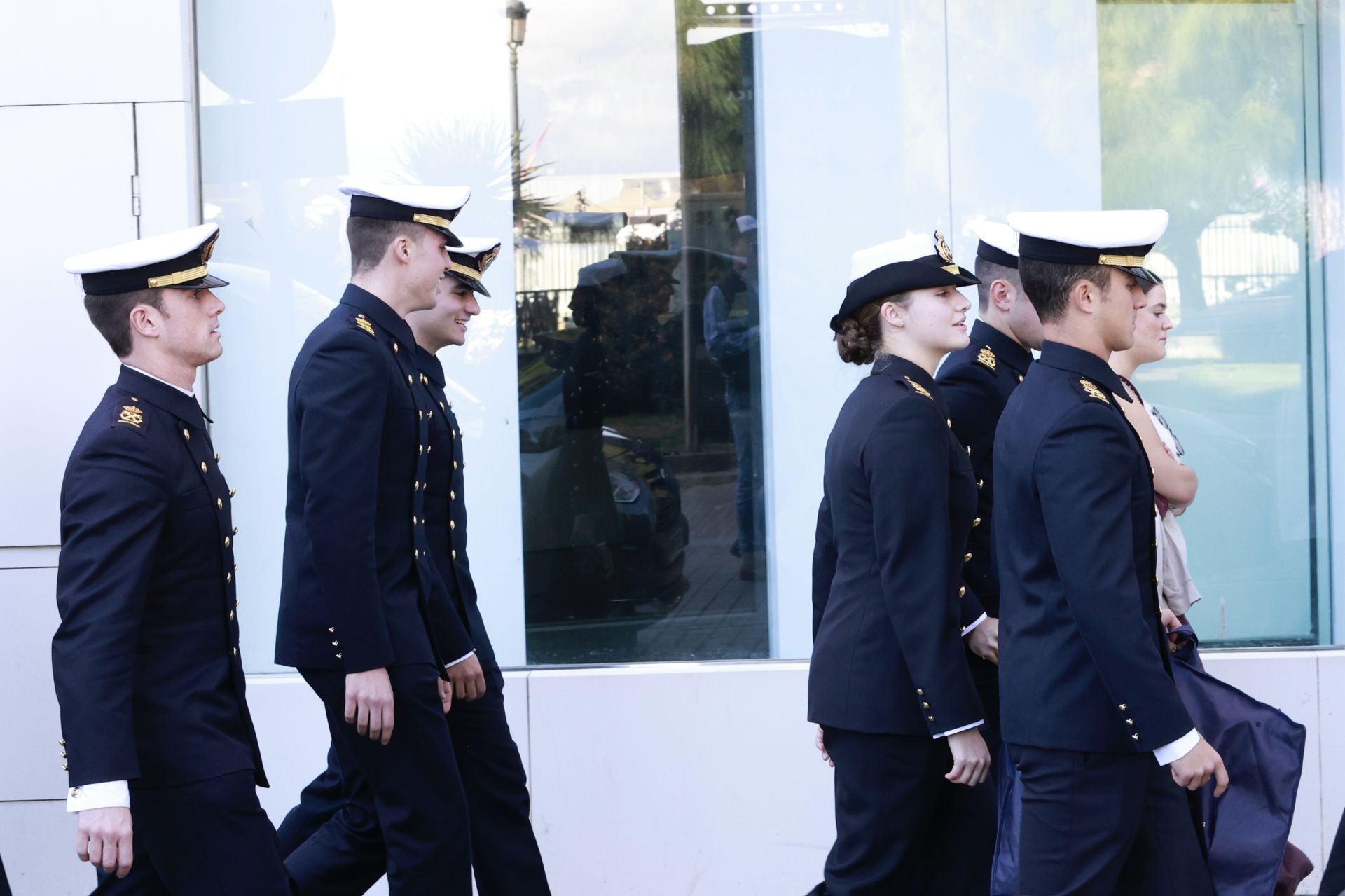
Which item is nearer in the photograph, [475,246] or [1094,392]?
[1094,392]

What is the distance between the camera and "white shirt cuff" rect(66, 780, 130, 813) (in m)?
2.80

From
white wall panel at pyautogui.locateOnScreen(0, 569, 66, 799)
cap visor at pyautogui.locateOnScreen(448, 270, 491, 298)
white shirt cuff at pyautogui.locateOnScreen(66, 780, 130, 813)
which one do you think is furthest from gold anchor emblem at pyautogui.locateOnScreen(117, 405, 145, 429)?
white wall panel at pyautogui.locateOnScreen(0, 569, 66, 799)

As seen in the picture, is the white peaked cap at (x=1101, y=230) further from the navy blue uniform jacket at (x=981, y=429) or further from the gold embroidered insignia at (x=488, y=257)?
the gold embroidered insignia at (x=488, y=257)

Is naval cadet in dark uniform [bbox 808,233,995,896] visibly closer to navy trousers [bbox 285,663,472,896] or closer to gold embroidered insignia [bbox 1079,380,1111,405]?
gold embroidered insignia [bbox 1079,380,1111,405]

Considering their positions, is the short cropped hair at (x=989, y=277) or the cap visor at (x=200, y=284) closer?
the cap visor at (x=200, y=284)

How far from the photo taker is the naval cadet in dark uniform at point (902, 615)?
3213mm

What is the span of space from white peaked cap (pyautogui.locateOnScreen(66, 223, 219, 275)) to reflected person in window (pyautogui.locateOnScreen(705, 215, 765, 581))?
2.37 m

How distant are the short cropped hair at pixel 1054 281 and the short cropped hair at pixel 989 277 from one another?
0.87 meters

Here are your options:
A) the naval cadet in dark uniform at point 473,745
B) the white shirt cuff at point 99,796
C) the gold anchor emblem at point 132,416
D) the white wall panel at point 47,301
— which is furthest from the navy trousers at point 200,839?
the white wall panel at point 47,301

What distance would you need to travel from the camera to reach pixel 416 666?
3561 mm

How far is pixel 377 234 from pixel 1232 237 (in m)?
3.18

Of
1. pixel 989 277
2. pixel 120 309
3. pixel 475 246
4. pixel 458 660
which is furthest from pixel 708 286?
pixel 120 309

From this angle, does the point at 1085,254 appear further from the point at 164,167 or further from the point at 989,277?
the point at 164,167

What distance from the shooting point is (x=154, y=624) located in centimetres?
300
